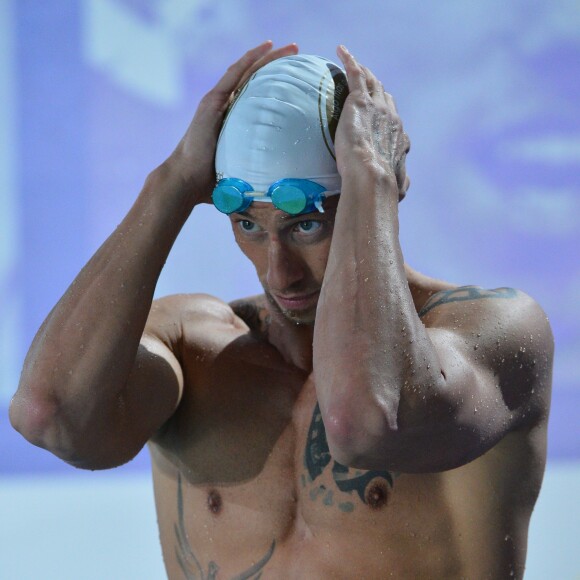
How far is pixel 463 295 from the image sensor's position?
1527 mm

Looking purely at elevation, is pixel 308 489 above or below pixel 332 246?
below

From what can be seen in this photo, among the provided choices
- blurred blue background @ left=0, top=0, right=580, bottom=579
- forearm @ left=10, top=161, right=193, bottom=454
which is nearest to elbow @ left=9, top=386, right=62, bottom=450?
forearm @ left=10, top=161, right=193, bottom=454

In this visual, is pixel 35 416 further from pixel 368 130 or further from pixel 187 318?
pixel 368 130

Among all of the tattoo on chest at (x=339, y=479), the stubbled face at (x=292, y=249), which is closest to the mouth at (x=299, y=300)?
the stubbled face at (x=292, y=249)

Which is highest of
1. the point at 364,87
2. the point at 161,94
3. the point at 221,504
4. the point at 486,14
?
the point at 486,14

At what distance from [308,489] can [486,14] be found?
260 centimetres

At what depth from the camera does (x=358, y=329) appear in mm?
1263

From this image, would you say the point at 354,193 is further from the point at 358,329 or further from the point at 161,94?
the point at 161,94

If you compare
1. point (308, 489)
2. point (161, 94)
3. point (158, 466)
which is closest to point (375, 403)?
point (308, 489)

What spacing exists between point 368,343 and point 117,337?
40 centimetres

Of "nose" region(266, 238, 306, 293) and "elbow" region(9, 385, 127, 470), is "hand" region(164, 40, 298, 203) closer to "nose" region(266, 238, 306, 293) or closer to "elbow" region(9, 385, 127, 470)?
"nose" region(266, 238, 306, 293)

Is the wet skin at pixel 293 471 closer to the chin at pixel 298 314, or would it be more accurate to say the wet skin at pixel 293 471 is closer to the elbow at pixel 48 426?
the chin at pixel 298 314

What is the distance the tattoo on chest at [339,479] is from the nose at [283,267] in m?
0.27

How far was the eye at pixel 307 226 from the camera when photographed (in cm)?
148
